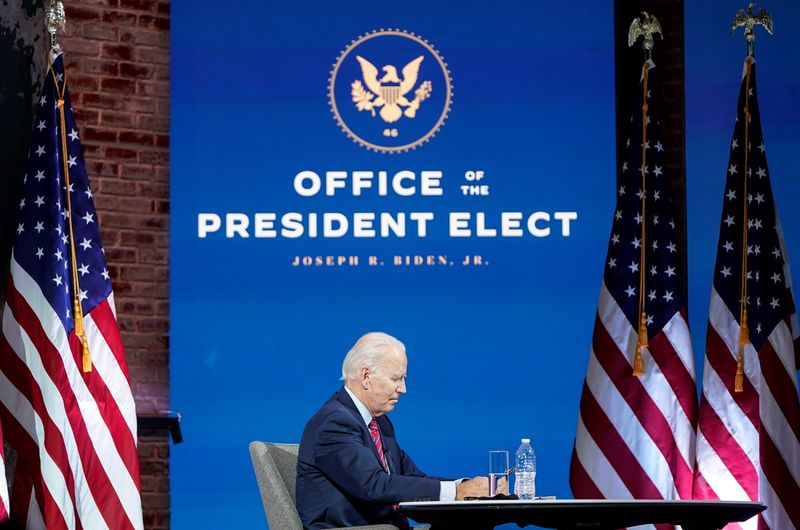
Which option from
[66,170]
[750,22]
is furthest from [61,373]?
[750,22]

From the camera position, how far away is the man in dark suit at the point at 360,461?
4.25m

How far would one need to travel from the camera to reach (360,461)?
4.32 metres

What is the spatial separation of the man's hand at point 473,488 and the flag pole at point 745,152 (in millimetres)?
1658

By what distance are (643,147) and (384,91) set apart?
132 cm

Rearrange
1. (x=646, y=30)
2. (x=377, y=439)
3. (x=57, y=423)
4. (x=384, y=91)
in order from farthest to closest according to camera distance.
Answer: (x=384, y=91)
(x=646, y=30)
(x=57, y=423)
(x=377, y=439)

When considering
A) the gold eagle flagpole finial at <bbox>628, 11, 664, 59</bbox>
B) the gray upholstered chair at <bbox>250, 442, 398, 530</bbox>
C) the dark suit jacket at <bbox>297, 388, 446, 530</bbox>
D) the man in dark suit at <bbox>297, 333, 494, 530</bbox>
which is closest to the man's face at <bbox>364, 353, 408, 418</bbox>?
the man in dark suit at <bbox>297, 333, 494, 530</bbox>

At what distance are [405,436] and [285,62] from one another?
1.92 metres

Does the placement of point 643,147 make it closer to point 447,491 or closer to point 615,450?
point 615,450

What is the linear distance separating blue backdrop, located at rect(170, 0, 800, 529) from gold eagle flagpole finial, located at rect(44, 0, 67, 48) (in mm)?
760

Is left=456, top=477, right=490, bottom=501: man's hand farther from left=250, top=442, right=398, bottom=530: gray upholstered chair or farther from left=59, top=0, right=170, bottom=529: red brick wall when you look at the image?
left=59, top=0, right=170, bottom=529: red brick wall

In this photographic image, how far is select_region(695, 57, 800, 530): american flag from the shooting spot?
17.4 feet

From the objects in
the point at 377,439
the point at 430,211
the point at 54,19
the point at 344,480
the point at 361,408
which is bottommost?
the point at 344,480

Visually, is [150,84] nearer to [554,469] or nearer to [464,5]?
[464,5]

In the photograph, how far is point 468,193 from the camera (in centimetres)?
609
